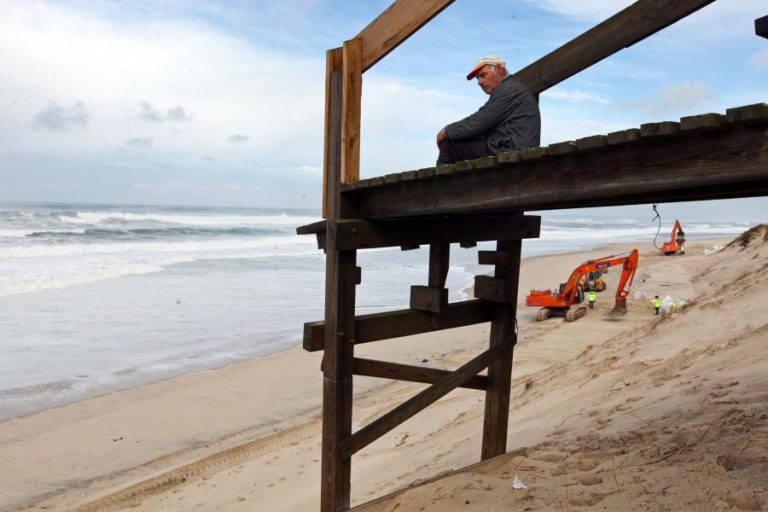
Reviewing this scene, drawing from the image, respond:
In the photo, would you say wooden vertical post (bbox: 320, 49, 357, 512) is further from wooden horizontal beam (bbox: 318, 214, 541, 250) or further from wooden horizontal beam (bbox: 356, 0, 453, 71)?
wooden horizontal beam (bbox: 356, 0, 453, 71)

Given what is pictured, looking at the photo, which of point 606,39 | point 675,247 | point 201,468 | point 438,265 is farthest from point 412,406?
point 675,247

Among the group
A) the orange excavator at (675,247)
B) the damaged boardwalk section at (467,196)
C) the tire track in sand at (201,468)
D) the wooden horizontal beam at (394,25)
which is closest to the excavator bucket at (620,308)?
the tire track in sand at (201,468)

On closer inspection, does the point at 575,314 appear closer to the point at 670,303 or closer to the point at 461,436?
the point at 670,303

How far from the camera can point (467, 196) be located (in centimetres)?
391

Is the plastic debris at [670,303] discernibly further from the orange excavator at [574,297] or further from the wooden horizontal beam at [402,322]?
the wooden horizontal beam at [402,322]

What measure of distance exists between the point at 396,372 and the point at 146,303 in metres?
13.1

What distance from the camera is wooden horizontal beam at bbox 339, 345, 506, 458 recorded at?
4746 mm

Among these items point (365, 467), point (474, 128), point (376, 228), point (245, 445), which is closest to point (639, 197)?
point (474, 128)

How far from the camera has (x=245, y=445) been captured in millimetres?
8031

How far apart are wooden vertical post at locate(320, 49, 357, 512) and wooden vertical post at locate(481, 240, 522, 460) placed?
4.29 feet

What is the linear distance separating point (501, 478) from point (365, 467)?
2.17 meters

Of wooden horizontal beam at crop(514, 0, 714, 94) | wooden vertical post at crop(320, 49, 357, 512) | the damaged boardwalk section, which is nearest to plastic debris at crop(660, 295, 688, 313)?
the damaged boardwalk section

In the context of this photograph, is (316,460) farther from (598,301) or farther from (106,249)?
(106,249)

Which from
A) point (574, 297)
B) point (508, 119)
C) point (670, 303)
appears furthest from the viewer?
point (574, 297)
